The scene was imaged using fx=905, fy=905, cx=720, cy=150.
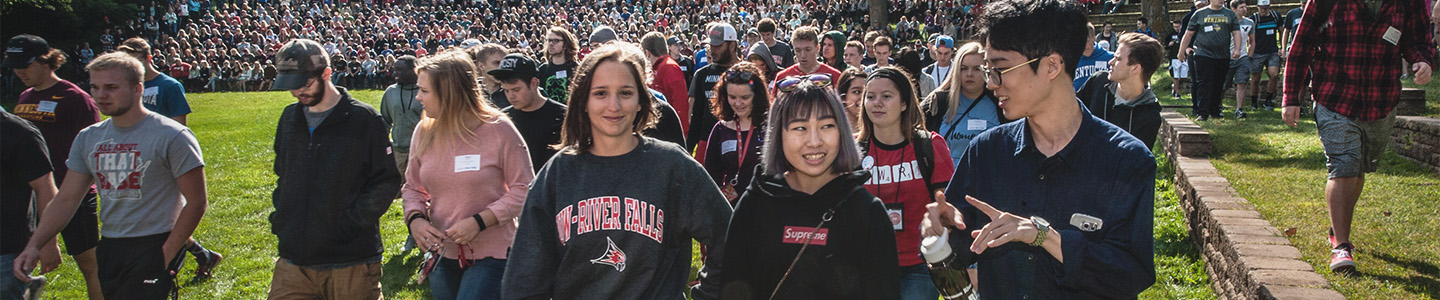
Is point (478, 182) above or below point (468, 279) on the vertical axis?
above

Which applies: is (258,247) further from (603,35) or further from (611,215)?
(611,215)

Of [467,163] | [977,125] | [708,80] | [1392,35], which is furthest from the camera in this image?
[708,80]

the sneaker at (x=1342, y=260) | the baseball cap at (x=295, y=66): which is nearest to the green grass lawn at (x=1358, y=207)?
the sneaker at (x=1342, y=260)

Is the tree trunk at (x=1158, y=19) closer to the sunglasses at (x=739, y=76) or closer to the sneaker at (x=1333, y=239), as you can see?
the sneaker at (x=1333, y=239)

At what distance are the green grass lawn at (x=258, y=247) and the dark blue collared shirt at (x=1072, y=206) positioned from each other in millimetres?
3175

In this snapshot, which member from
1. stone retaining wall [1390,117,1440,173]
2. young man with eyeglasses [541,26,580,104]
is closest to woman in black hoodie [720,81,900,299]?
young man with eyeglasses [541,26,580,104]

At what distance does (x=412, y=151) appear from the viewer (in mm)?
3955

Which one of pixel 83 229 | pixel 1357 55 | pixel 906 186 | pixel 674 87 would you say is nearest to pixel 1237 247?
pixel 1357 55

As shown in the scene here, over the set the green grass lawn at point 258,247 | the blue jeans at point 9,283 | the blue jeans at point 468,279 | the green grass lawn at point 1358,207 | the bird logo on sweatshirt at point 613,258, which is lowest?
the green grass lawn at point 258,247

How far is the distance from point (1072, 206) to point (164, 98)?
653cm

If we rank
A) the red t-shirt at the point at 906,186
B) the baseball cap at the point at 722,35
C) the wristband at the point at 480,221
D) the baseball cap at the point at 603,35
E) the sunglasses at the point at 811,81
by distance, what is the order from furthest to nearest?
the baseball cap at the point at 603,35
the baseball cap at the point at 722,35
the red t-shirt at the point at 906,186
the wristband at the point at 480,221
the sunglasses at the point at 811,81

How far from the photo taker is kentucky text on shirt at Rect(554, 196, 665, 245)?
2.88 m

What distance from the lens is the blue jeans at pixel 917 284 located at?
3.77 metres

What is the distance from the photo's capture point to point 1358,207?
235 inches
